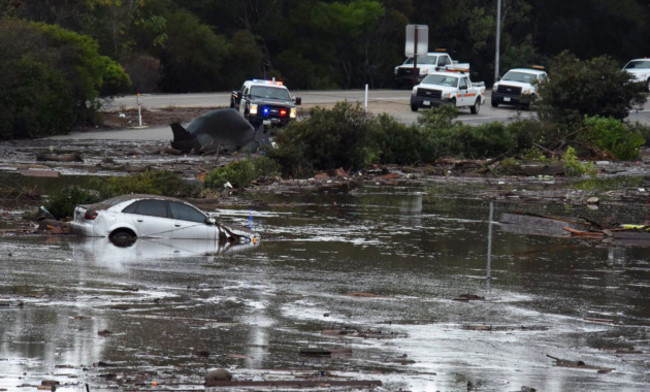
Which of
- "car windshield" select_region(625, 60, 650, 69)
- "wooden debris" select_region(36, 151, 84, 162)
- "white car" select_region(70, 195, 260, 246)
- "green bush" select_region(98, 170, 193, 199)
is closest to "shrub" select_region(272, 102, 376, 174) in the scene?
"wooden debris" select_region(36, 151, 84, 162)

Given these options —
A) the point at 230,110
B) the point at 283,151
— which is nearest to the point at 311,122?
the point at 283,151

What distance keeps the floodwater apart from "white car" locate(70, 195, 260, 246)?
35 centimetres

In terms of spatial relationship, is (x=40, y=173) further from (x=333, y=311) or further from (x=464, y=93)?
(x=464, y=93)

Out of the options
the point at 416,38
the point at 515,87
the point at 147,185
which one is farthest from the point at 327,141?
the point at 515,87

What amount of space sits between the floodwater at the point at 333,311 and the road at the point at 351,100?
1151 inches

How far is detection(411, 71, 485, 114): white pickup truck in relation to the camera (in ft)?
181

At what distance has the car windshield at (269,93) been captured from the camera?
1810 inches

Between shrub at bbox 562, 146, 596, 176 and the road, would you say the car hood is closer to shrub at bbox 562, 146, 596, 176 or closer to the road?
the road

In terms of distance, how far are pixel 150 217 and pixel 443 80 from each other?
35.7 metres

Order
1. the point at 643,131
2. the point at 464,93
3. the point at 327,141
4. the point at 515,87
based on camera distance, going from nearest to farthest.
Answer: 1. the point at 327,141
2. the point at 643,131
3. the point at 464,93
4. the point at 515,87

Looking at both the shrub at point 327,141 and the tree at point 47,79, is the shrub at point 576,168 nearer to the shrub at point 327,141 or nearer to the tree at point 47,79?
the shrub at point 327,141

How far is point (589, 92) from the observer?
4559 cm

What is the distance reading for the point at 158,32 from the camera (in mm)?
65625

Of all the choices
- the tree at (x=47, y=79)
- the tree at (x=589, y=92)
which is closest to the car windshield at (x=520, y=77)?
the tree at (x=589, y=92)
